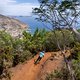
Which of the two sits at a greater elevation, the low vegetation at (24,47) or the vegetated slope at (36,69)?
the low vegetation at (24,47)

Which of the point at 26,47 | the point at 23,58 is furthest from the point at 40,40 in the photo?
the point at 23,58

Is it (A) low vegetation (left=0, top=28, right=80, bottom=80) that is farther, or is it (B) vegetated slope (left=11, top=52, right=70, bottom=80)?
(A) low vegetation (left=0, top=28, right=80, bottom=80)

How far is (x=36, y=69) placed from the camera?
1065 inches

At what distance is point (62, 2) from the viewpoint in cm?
1551

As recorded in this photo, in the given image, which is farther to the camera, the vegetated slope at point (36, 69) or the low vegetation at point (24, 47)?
the low vegetation at point (24, 47)

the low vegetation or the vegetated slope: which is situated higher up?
the low vegetation

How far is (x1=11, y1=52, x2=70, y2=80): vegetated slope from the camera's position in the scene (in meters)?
25.7

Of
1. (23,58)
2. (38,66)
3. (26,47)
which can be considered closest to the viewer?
(38,66)

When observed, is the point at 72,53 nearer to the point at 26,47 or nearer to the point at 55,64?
the point at 55,64

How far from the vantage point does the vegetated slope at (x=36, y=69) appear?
2572 cm

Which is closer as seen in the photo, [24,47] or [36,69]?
[36,69]

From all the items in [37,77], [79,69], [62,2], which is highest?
[62,2]

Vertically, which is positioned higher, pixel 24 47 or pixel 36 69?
pixel 24 47

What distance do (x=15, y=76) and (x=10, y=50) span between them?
2540 millimetres
